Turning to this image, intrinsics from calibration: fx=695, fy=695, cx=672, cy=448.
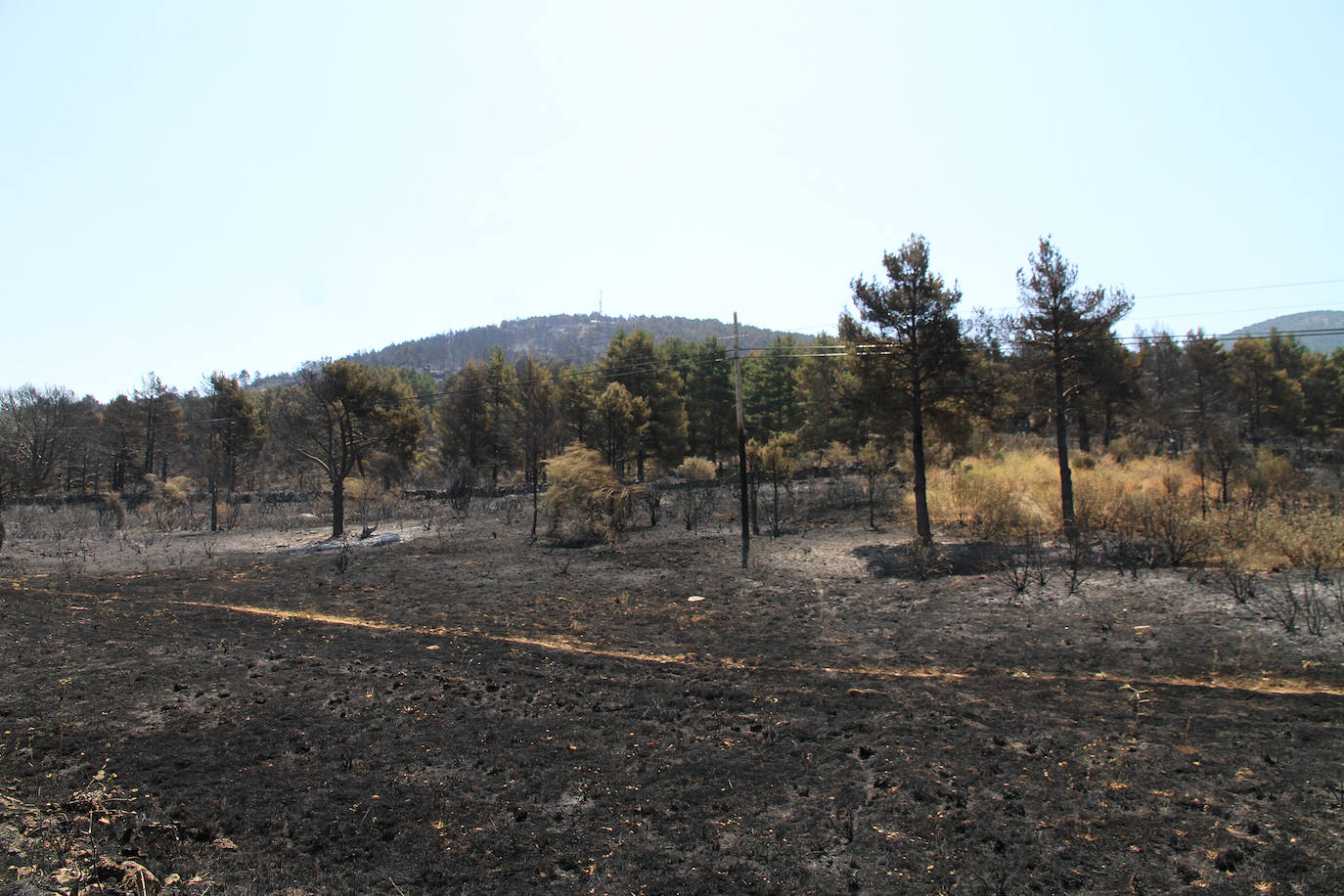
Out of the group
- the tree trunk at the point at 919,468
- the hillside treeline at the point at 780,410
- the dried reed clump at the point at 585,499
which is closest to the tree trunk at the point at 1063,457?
the hillside treeline at the point at 780,410

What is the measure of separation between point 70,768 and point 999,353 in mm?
21184

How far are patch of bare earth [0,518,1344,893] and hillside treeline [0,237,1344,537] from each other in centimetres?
840

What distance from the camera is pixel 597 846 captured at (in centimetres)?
482

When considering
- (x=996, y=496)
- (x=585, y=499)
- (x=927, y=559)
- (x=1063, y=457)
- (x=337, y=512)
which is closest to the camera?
(x=927, y=559)

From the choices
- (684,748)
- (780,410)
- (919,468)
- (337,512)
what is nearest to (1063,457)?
(919,468)

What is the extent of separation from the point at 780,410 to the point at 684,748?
42.6 metres

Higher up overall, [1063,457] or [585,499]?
[1063,457]

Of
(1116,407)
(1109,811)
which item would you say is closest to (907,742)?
(1109,811)

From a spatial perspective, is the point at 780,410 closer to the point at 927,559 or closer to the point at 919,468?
the point at 919,468

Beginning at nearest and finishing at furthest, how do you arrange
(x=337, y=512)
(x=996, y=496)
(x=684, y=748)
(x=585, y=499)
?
(x=684, y=748)
(x=996, y=496)
(x=585, y=499)
(x=337, y=512)

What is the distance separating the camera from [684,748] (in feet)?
21.0

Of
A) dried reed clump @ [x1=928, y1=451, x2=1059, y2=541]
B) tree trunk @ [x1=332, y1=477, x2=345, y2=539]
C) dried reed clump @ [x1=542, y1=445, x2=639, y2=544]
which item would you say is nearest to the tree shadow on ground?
dried reed clump @ [x1=928, y1=451, x2=1059, y2=541]

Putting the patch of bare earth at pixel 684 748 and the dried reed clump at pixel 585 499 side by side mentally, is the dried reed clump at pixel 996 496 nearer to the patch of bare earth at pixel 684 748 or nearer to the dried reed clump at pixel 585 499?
the patch of bare earth at pixel 684 748

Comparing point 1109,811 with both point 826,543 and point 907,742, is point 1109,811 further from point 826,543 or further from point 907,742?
point 826,543
